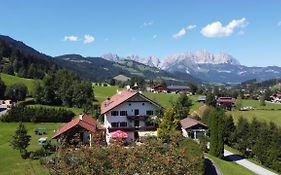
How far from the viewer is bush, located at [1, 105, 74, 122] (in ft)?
252

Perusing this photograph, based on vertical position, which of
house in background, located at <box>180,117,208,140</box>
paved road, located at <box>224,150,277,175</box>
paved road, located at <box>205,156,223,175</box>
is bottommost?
paved road, located at <box>224,150,277,175</box>

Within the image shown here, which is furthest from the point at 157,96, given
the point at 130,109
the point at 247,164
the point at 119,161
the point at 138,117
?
the point at 119,161

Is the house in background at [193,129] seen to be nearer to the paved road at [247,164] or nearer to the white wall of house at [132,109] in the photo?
the paved road at [247,164]

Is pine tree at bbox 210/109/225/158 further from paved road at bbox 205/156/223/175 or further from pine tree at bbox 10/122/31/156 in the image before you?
pine tree at bbox 10/122/31/156

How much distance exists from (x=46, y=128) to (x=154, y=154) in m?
60.7

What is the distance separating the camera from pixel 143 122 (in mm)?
52438

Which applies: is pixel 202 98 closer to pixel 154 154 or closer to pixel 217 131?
pixel 217 131

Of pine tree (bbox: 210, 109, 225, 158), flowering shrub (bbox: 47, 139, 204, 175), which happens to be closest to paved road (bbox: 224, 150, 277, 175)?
pine tree (bbox: 210, 109, 225, 158)

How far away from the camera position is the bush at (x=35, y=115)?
3029 inches

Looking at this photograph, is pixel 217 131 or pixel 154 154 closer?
pixel 154 154

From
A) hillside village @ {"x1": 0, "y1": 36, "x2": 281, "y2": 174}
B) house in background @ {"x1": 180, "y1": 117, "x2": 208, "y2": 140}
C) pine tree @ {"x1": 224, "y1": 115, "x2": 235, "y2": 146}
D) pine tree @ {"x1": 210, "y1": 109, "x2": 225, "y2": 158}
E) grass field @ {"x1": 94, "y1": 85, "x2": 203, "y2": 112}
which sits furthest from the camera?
grass field @ {"x1": 94, "y1": 85, "x2": 203, "y2": 112}

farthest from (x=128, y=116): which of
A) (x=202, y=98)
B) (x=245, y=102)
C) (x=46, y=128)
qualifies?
(x=245, y=102)

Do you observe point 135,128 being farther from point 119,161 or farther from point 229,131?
point 119,161

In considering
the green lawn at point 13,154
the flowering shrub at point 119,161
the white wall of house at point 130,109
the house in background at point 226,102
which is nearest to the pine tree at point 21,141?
the green lawn at point 13,154
